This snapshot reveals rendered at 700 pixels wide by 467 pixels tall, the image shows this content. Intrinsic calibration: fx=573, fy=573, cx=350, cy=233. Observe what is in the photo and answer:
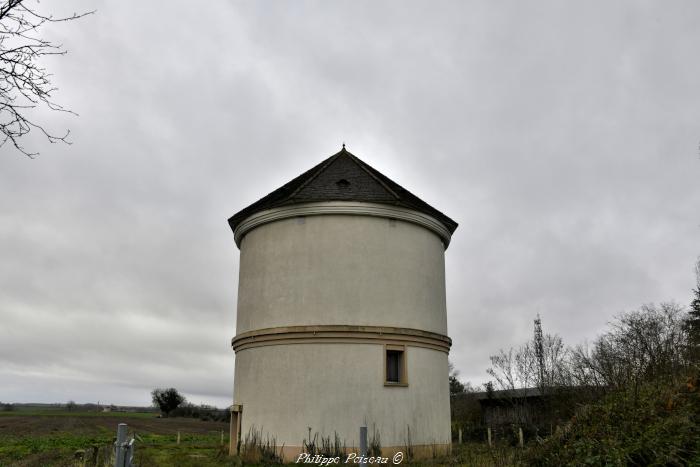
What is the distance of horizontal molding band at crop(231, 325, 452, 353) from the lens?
15.3 m

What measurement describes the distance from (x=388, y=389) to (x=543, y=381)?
16865 millimetres

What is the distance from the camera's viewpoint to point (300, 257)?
16.3m

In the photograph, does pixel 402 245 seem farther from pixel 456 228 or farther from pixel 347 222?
pixel 456 228

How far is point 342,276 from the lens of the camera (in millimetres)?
15898

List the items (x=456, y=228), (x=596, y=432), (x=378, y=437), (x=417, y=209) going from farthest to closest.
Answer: (x=456, y=228) < (x=417, y=209) < (x=378, y=437) < (x=596, y=432)

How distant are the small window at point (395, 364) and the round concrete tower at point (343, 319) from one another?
33 millimetres

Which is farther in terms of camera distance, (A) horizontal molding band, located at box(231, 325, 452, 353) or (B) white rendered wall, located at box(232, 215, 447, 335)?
(B) white rendered wall, located at box(232, 215, 447, 335)

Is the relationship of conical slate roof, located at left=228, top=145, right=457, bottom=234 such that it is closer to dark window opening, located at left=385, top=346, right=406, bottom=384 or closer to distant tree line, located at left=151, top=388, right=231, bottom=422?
dark window opening, located at left=385, top=346, right=406, bottom=384

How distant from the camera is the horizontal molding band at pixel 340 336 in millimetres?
15312

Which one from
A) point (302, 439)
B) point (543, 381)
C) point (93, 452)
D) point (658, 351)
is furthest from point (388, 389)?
point (543, 381)

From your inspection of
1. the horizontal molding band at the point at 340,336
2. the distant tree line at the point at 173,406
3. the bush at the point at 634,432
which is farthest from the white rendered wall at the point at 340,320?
the distant tree line at the point at 173,406

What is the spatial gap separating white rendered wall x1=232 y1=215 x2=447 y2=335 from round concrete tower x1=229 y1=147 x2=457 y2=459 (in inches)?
1.2

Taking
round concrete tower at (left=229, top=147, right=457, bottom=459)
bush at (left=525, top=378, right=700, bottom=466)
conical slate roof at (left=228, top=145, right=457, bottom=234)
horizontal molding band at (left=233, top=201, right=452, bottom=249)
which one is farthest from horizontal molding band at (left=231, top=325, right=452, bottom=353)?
bush at (left=525, top=378, right=700, bottom=466)

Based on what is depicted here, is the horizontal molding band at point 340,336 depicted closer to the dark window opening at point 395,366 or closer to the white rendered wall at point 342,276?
the white rendered wall at point 342,276
